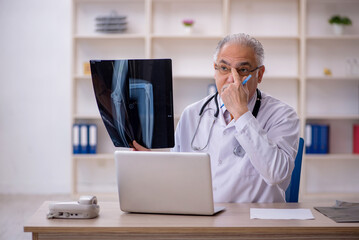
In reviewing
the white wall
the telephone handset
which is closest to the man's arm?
the telephone handset

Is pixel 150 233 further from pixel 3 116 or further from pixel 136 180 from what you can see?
pixel 3 116

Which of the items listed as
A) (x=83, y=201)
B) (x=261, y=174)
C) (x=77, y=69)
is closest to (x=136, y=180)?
(x=83, y=201)

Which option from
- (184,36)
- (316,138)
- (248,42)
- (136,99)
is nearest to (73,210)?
(136,99)

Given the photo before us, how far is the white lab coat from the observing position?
5.99 ft

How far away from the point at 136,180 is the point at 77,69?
3.65 m

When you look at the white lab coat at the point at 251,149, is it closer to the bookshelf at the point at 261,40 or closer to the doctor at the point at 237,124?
the doctor at the point at 237,124

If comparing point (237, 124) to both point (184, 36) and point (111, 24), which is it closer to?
point (184, 36)

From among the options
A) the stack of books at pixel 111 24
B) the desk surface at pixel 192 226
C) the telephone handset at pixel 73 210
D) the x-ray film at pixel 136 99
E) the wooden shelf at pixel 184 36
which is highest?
the stack of books at pixel 111 24

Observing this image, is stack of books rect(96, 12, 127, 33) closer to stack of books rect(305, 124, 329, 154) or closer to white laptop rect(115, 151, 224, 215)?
→ stack of books rect(305, 124, 329, 154)

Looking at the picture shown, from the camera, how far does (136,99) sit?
1767 mm

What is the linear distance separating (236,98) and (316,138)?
3.19 metres

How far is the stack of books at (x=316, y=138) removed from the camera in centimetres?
486

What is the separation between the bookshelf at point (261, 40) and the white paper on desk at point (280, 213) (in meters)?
3.33

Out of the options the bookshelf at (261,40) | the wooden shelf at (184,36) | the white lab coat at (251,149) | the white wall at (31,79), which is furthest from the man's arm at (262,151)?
the white wall at (31,79)
